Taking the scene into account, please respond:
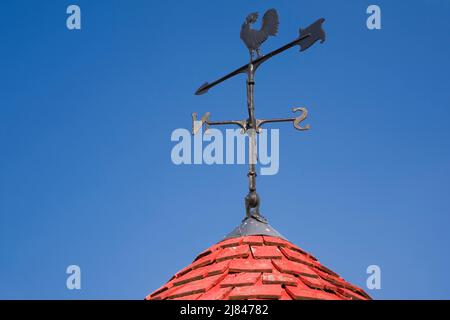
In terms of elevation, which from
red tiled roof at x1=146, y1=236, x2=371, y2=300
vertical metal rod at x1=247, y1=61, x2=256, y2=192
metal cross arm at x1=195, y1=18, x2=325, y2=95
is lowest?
red tiled roof at x1=146, y1=236, x2=371, y2=300

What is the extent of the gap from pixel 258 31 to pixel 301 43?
1.27ft

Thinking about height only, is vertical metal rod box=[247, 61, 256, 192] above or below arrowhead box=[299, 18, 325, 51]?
below

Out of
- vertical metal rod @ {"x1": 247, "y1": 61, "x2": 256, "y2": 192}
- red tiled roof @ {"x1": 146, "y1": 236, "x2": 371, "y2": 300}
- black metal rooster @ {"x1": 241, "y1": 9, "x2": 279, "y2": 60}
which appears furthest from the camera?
black metal rooster @ {"x1": 241, "y1": 9, "x2": 279, "y2": 60}

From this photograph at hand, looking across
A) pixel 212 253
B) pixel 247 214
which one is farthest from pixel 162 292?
pixel 247 214

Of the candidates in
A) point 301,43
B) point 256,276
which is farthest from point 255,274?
point 301,43

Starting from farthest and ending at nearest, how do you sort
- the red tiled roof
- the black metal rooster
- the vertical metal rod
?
the black metal rooster → the vertical metal rod → the red tiled roof

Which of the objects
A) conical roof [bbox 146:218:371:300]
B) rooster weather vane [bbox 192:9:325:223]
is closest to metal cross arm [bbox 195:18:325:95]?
rooster weather vane [bbox 192:9:325:223]

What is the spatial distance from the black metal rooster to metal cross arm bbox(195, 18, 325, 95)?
0.13 meters

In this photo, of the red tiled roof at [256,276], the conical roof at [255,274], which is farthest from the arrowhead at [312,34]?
the red tiled roof at [256,276]

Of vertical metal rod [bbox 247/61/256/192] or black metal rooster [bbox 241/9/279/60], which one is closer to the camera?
vertical metal rod [bbox 247/61/256/192]

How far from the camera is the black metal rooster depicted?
726 cm

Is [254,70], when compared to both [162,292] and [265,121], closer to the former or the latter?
[265,121]

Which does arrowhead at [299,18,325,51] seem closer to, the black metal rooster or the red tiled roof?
Result: the black metal rooster
